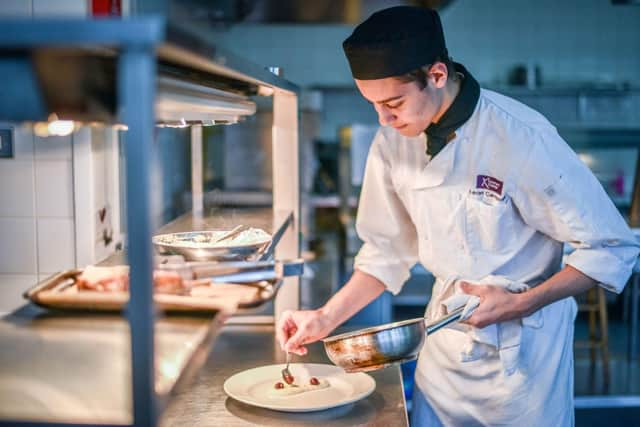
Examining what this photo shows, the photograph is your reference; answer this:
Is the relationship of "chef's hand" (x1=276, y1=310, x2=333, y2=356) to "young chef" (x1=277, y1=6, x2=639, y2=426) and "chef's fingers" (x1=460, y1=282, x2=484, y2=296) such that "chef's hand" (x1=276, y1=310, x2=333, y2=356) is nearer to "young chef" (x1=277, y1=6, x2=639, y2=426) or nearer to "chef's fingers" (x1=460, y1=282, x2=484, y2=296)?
"young chef" (x1=277, y1=6, x2=639, y2=426)


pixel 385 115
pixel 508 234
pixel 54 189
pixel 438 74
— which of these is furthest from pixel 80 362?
pixel 54 189

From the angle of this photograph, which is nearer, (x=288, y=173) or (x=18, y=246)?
(x=288, y=173)

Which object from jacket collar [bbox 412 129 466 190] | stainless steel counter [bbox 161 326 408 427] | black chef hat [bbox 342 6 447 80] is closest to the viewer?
stainless steel counter [bbox 161 326 408 427]

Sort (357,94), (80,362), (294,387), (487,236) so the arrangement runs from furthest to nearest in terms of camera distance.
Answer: (357,94)
(487,236)
(294,387)
(80,362)

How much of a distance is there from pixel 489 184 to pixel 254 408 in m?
0.74

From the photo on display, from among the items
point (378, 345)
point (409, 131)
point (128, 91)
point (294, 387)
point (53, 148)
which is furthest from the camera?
point (53, 148)

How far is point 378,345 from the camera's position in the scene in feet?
5.17

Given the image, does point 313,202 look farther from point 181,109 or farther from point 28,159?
point 181,109

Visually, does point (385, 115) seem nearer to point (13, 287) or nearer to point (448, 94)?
point (448, 94)

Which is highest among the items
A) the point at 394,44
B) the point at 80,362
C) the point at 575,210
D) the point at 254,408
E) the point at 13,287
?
the point at 394,44

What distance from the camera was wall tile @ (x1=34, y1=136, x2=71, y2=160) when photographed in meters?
2.32

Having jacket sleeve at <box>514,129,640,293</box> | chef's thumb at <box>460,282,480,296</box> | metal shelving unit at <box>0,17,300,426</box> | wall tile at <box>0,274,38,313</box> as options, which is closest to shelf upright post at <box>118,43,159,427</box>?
metal shelving unit at <box>0,17,300,426</box>

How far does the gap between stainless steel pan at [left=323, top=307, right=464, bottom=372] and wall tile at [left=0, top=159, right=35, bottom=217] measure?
1.17 m

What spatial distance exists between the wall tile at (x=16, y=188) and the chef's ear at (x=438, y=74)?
1228mm
